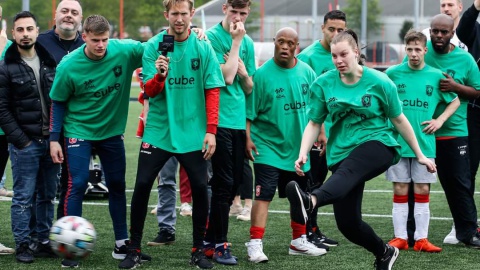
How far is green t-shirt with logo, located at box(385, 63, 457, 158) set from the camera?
862 cm

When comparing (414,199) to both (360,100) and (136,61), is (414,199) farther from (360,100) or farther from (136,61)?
(136,61)

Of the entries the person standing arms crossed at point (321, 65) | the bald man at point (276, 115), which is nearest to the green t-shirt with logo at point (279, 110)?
the bald man at point (276, 115)

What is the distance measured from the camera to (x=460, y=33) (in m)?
9.11

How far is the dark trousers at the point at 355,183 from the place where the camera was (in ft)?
22.5

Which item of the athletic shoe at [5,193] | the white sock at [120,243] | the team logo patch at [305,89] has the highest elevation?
the team logo patch at [305,89]

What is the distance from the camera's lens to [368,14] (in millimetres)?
54719

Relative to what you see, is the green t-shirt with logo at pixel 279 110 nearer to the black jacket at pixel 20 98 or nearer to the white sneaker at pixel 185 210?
the black jacket at pixel 20 98

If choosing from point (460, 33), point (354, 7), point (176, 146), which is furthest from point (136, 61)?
point (354, 7)

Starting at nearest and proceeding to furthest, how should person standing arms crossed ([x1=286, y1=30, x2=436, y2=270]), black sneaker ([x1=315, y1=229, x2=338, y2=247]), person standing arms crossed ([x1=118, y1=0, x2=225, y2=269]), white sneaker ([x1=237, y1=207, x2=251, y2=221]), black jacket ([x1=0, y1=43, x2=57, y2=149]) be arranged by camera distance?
person standing arms crossed ([x1=286, y1=30, x2=436, y2=270]) < person standing arms crossed ([x1=118, y1=0, x2=225, y2=269]) < black jacket ([x1=0, y1=43, x2=57, y2=149]) < black sneaker ([x1=315, y1=229, x2=338, y2=247]) < white sneaker ([x1=237, y1=207, x2=251, y2=221])

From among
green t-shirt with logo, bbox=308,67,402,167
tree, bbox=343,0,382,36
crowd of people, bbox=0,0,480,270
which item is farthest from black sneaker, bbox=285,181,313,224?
tree, bbox=343,0,382,36

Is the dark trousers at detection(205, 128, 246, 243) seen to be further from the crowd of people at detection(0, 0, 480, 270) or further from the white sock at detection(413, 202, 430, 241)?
the white sock at detection(413, 202, 430, 241)

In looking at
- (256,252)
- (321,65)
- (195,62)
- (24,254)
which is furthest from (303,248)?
(24,254)

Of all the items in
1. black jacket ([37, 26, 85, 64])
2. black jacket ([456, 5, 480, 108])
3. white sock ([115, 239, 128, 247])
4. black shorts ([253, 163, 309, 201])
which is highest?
black jacket ([456, 5, 480, 108])

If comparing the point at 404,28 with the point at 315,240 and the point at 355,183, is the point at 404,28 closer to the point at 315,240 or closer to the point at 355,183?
the point at 315,240
